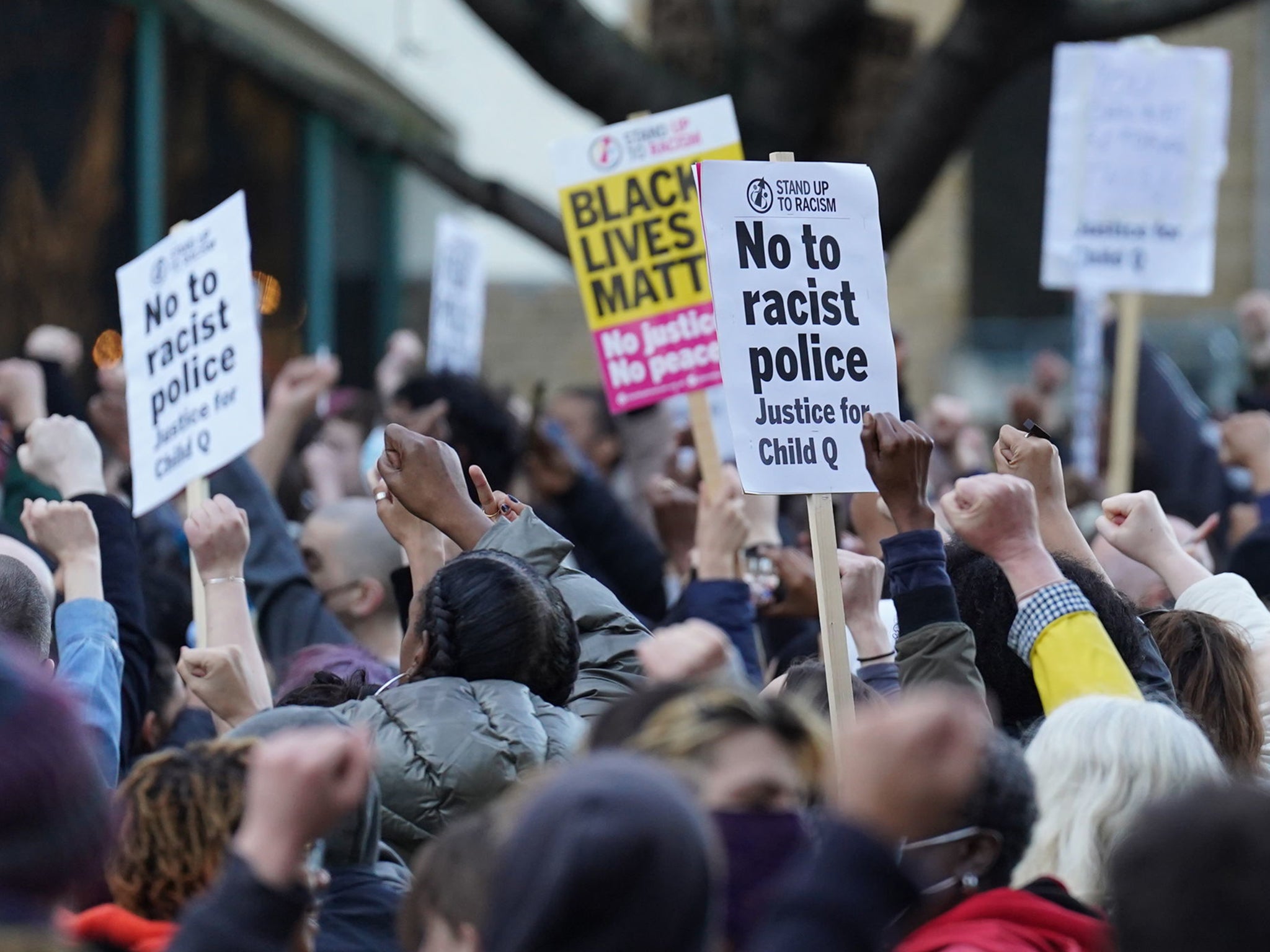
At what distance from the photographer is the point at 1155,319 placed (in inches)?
682

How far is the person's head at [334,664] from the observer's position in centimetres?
390

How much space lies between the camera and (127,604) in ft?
13.7

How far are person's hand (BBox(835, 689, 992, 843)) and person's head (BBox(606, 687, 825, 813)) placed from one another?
15 cm

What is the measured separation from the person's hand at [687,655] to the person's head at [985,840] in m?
0.35

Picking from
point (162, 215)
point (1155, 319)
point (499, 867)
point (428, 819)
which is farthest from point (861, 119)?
point (1155, 319)

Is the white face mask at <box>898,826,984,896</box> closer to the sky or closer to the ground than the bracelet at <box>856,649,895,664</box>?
closer to the ground

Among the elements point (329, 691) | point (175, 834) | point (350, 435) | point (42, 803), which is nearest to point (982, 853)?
point (175, 834)

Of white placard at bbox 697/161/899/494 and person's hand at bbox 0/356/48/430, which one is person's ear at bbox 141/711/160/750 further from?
white placard at bbox 697/161/899/494

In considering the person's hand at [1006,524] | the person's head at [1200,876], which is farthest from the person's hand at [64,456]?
the person's head at [1200,876]

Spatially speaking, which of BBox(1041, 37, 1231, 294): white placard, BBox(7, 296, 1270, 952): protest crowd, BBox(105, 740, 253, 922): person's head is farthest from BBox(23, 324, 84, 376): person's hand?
BBox(105, 740, 253, 922): person's head

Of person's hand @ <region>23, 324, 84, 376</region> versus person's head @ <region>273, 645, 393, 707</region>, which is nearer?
person's head @ <region>273, 645, 393, 707</region>

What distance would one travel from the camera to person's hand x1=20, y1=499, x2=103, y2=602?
12.8 ft

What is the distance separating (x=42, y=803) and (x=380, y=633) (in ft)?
10.3

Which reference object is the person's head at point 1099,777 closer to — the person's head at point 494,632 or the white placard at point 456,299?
the person's head at point 494,632
